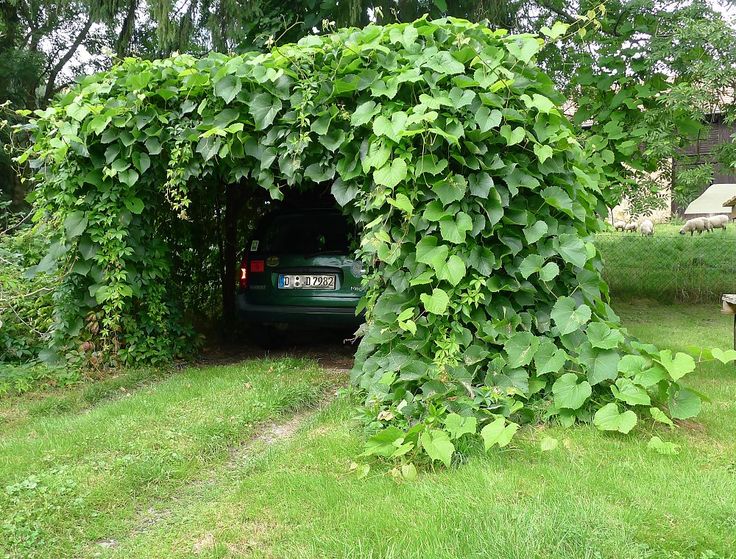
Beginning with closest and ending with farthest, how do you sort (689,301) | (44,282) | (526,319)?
(526,319) < (44,282) < (689,301)

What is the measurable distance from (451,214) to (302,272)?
101 inches

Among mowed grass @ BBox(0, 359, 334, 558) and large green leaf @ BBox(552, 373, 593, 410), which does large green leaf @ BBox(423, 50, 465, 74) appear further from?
mowed grass @ BBox(0, 359, 334, 558)

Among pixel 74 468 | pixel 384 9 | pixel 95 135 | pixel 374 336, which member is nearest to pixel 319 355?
pixel 374 336

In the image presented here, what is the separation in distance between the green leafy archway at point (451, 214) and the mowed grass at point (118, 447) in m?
1.00

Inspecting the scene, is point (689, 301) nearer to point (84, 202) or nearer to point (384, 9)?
point (384, 9)

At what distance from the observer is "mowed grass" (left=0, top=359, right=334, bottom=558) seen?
2801 mm

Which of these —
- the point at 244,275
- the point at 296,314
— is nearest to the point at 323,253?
the point at 296,314

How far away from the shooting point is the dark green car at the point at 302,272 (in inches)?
237

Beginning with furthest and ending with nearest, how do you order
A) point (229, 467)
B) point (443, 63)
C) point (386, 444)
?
point (443, 63) < point (229, 467) < point (386, 444)

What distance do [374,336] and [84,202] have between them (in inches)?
117

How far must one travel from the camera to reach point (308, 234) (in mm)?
6309

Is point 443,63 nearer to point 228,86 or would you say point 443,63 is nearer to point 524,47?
point 524,47

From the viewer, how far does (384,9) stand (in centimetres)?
771

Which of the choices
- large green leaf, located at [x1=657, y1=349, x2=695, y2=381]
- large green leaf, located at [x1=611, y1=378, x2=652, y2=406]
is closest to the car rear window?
large green leaf, located at [x1=611, y1=378, x2=652, y2=406]
